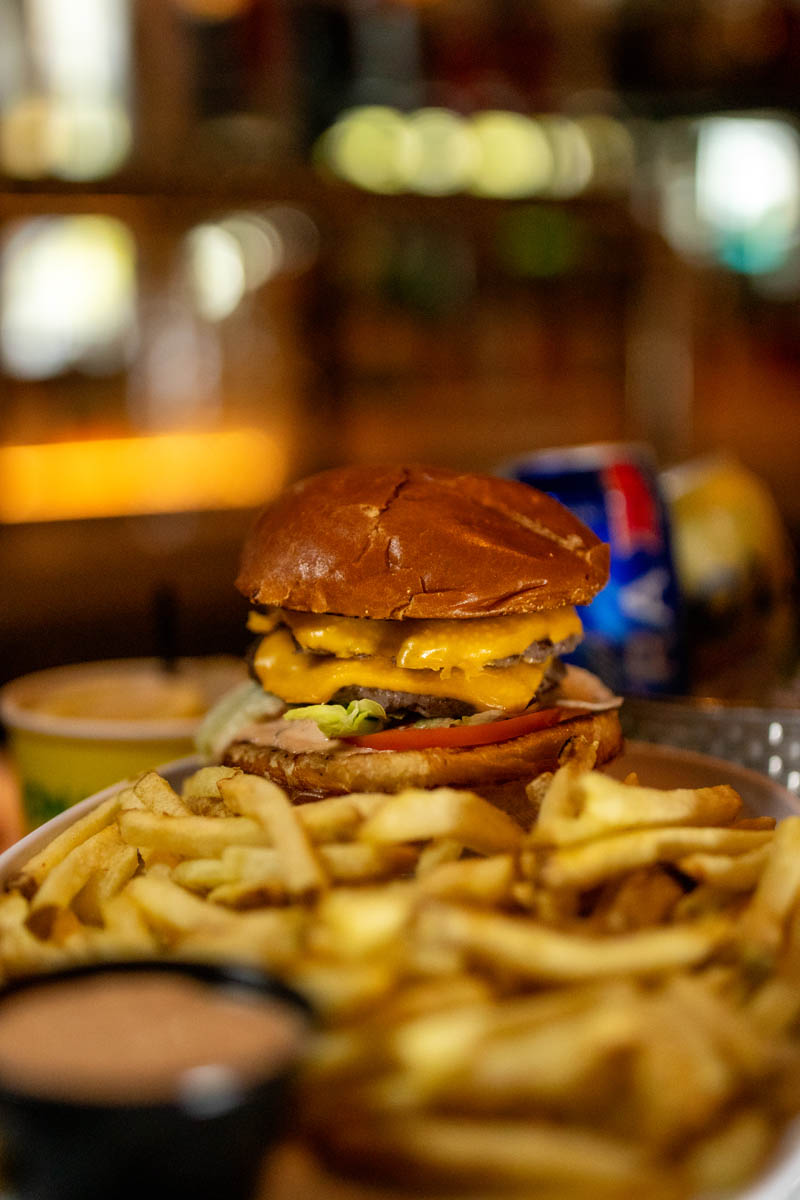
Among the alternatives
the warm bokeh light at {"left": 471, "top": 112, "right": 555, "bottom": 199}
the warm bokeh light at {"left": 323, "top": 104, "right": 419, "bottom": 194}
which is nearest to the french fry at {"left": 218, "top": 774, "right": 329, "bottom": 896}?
the warm bokeh light at {"left": 323, "top": 104, "right": 419, "bottom": 194}

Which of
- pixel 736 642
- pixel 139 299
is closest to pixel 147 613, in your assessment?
pixel 139 299

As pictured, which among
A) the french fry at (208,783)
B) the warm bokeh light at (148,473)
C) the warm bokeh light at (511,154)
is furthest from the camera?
the warm bokeh light at (511,154)

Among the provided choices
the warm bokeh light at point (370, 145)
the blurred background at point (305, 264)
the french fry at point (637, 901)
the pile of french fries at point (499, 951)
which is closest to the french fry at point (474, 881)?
the pile of french fries at point (499, 951)

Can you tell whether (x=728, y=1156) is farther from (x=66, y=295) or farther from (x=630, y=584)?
(x=66, y=295)

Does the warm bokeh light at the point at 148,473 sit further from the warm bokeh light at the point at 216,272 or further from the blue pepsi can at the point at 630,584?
the blue pepsi can at the point at 630,584

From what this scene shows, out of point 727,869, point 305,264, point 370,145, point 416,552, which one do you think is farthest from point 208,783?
point 370,145

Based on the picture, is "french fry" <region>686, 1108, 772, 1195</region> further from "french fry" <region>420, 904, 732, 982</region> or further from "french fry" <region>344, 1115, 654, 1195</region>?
"french fry" <region>420, 904, 732, 982</region>
